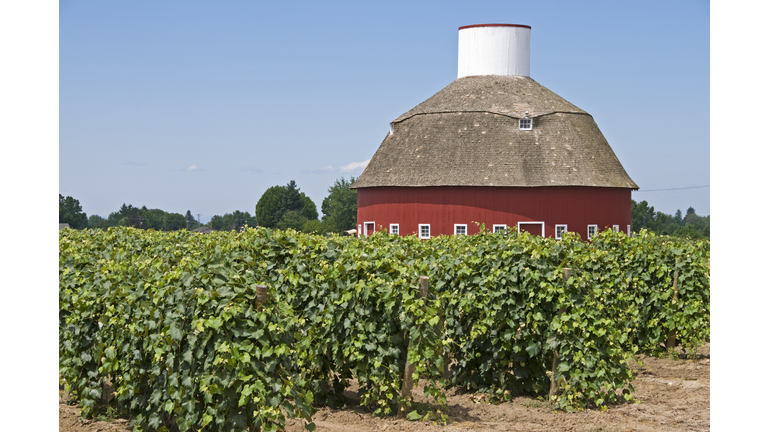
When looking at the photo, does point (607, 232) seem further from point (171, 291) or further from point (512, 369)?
point (171, 291)

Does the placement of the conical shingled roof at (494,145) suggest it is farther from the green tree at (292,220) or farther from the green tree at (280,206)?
the green tree at (280,206)

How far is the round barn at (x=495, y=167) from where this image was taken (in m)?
32.1

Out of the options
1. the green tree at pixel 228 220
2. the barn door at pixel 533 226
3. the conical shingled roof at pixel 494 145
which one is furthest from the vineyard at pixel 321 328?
the green tree at pixel 228 220

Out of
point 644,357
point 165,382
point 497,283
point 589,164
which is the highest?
point 589,164

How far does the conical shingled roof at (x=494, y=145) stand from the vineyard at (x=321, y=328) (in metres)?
23.0

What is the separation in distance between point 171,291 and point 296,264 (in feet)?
6.39

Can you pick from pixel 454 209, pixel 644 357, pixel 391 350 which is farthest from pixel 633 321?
pixel 454 209

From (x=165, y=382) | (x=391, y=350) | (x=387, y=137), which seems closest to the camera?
(x=165, y=382)

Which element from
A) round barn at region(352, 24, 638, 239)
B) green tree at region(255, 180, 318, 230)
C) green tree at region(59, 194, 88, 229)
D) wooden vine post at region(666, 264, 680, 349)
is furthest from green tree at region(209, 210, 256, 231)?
wooden vine post at region(666, 264, 680, 349)

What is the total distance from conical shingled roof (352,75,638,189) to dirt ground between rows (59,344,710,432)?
23707 millimetres

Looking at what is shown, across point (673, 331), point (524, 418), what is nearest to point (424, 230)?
point (673, 331)

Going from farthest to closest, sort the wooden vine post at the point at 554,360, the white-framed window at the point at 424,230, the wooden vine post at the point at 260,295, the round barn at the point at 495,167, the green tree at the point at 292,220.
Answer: the green tree at the point at 292,220 → the white-framed window at the point at 424,230 → the round barn at the point at 495,167 → the wooden vine post at the point at 554,360 → the wooden vine post at the point at 260,295

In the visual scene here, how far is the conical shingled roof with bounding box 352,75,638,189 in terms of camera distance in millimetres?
32469

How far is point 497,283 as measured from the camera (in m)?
8.21
